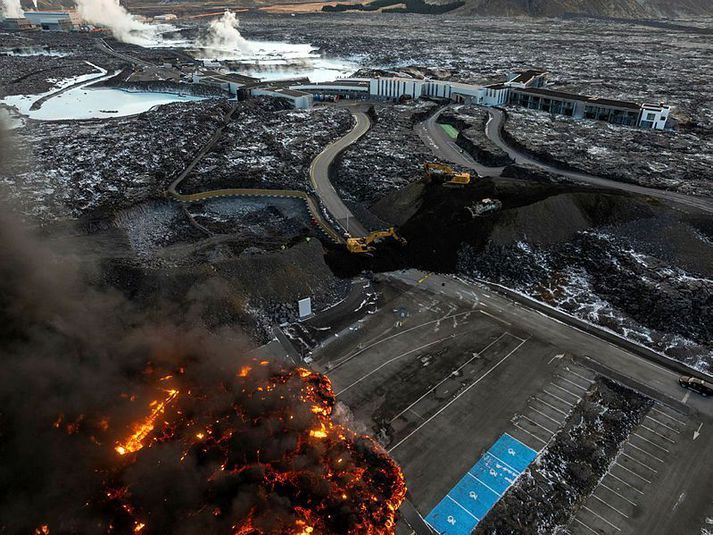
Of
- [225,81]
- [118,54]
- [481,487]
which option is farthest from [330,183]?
[118,54]

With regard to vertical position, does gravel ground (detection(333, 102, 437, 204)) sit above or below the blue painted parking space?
above

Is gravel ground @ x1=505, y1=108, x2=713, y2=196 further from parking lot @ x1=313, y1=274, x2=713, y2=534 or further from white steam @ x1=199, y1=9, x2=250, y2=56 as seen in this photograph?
white steam @ x1=199, y1=9, x2=250, y2=56

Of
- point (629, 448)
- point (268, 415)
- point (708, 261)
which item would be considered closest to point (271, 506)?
point (268, 415)

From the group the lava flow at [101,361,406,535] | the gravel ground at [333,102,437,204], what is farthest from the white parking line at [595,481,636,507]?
the gravel ground at [333,102,437,204]

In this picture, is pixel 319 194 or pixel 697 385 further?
pixel 319 194

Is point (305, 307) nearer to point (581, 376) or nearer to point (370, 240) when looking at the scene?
point (370, 240)

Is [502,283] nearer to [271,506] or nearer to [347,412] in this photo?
[347,412]
